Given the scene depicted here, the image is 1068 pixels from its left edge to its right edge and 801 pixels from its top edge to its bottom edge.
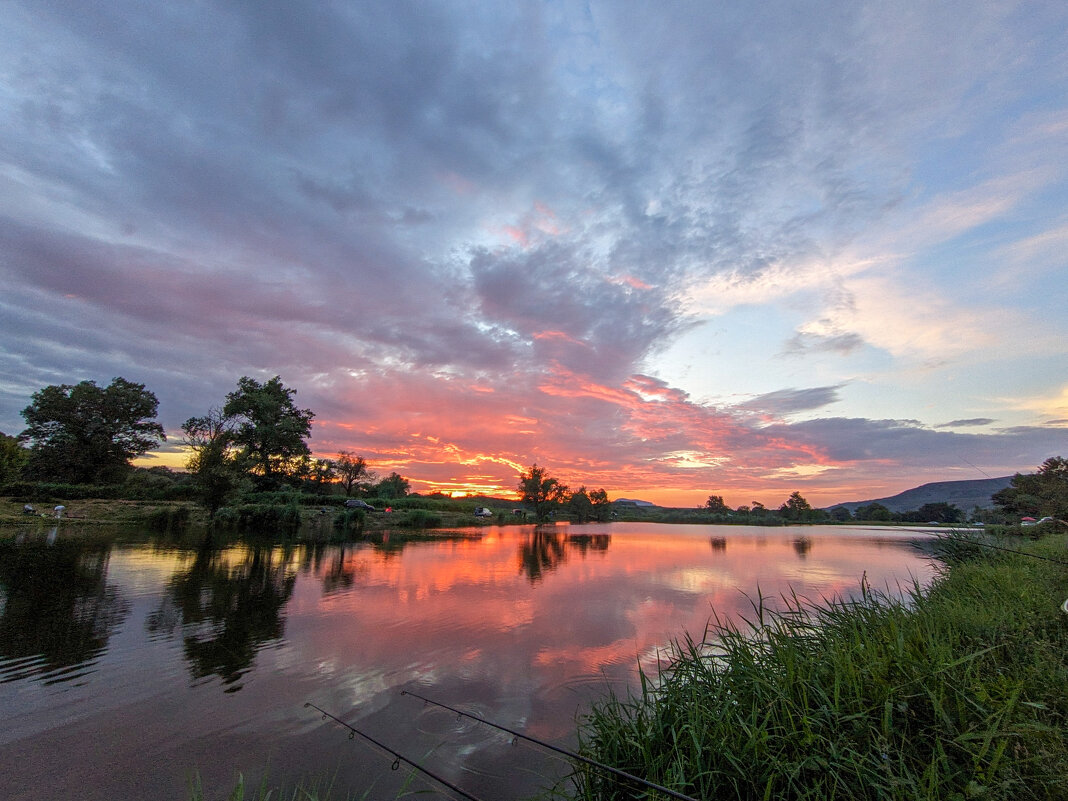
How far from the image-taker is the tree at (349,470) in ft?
214

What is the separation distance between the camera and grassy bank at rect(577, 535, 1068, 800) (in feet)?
10.8

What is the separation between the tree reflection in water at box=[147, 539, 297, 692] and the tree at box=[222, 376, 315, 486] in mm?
36337

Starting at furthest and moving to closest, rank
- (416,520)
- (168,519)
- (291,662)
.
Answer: (416,520), (168,519), (291,662)

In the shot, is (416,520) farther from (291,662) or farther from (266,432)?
(291,662)

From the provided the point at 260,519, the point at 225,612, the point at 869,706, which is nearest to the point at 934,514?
the point at 869,706

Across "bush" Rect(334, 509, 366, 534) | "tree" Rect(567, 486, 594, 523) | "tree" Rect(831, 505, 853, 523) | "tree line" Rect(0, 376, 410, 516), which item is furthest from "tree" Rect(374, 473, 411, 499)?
"tree" Rect(831, 505, 853, 523)

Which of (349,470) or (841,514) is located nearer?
(349,470)

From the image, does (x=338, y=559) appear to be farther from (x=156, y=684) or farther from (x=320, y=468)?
(x=320, y=468)

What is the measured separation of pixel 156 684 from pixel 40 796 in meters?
3.11

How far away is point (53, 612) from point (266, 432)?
45.8 m

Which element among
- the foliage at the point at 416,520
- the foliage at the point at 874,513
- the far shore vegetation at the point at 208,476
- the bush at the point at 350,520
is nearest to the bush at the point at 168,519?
the far shore vegetation at the point at 208,476

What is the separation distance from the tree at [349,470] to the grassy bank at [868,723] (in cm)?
6682

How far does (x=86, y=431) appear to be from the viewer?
168 feet

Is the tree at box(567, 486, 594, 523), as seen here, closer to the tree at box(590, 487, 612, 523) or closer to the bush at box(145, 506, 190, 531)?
the tree at box(590, 487, 612, 523)
